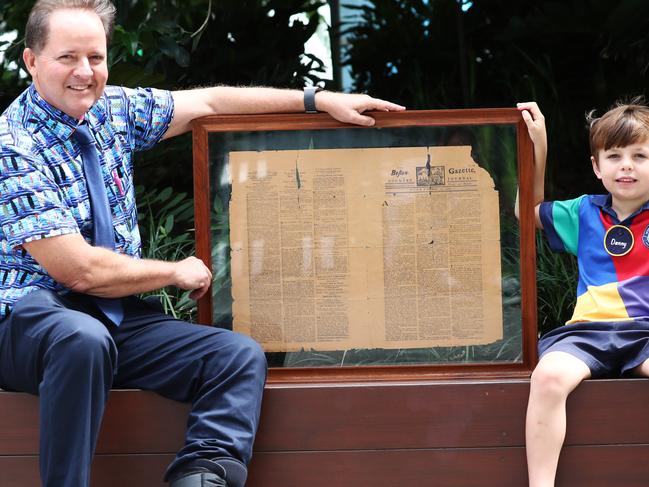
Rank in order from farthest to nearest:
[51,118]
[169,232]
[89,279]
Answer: [169,232]
[51,118]
[89,279]

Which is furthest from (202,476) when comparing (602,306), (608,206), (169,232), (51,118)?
(169,232)

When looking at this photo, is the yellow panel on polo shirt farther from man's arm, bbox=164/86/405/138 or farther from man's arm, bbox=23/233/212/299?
man's arm, bbox=23/233/212/299

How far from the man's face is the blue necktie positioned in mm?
82

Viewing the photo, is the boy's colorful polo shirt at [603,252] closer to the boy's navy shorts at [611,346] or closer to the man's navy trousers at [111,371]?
the boy's navy shorts at [611,346]

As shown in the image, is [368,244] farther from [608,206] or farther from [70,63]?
[70,63]

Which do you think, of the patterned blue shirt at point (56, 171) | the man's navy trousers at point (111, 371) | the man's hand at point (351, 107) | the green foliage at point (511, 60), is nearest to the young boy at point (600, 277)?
the man's hand at point (351, 107)

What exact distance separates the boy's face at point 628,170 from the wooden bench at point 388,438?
617mm

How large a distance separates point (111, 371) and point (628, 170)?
172cm

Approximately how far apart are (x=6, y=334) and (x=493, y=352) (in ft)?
4.94

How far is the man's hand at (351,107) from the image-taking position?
9.62 feet

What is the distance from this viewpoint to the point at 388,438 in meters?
2.84

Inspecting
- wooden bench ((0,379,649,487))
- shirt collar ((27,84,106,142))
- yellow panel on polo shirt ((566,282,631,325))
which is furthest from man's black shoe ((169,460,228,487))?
yellow panel on polo shirt ((566,282,631,325))

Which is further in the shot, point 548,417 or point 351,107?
point 351,107

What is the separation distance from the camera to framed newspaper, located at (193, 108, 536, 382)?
2.99m
